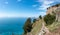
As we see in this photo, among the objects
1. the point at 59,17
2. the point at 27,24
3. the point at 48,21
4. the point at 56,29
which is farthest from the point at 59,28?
the point at 27,24

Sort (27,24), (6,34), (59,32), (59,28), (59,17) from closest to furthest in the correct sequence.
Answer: (59,32) → (59,28) → (59,17) → (27,24) → (6,34)

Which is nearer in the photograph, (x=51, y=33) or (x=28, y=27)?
(x=51, y=33)

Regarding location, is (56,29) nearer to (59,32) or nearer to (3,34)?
(59,32)

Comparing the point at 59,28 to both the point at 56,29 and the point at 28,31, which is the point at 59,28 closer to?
the point at 56,29

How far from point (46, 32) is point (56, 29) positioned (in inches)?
64.2

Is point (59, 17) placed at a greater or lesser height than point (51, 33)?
greater

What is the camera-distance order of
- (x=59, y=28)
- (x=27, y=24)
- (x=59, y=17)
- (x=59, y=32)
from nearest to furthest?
1. (x=59, y=32)
2. (x=59, y=28)
3. (x=59, y=17)
4. (x=27, y=24)

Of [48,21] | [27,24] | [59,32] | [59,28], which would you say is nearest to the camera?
[59,32]

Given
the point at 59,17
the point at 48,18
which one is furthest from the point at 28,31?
the point at 59,17

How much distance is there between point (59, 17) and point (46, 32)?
6.49m

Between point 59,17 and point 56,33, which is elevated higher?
point 59,17

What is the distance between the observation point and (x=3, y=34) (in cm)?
6222

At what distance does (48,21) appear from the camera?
3044cm

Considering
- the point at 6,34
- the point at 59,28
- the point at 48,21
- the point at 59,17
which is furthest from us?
the point at 6,34
